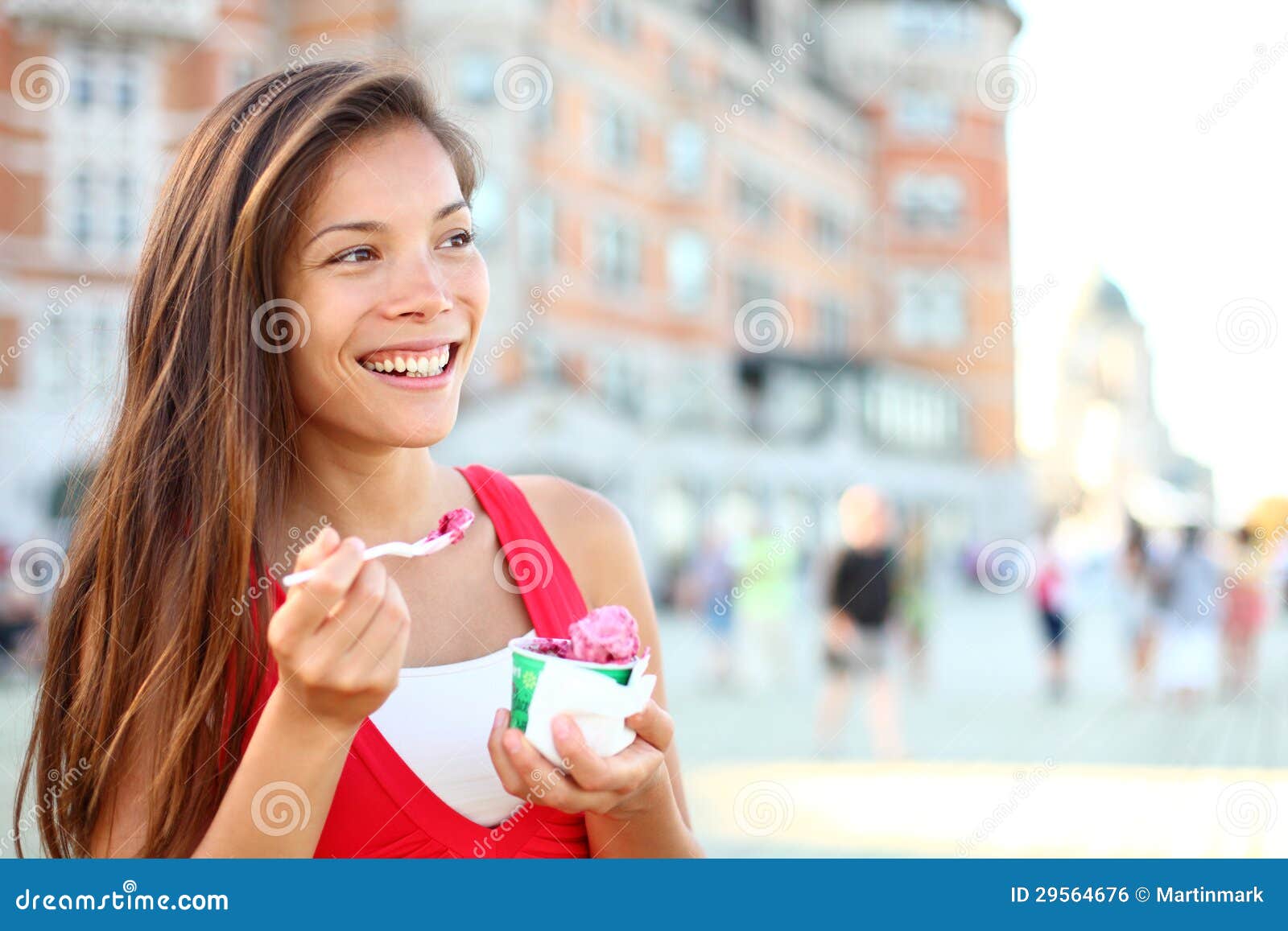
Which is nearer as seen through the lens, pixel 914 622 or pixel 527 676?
pixel 527 676

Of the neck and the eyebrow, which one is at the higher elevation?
the eyebrow

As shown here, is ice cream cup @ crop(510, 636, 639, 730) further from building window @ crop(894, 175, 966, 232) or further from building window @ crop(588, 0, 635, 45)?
building window @ crop(894, 175, 966, 232)

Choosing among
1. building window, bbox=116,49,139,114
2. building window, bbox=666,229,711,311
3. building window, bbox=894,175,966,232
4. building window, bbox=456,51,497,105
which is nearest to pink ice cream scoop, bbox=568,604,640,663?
building window, bbox=116,49,139,114

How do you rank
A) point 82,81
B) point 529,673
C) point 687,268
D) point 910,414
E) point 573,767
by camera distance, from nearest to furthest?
point 573,767
point 529,673
point 82,81
point 687,268
point 910,414

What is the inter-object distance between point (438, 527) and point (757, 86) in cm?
3456

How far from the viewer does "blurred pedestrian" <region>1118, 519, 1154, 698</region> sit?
1172 cm

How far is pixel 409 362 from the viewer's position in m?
1.83

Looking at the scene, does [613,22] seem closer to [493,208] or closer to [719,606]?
[493,208]

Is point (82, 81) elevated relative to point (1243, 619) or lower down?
elevated

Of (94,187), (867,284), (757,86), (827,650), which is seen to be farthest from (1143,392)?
(827,650)

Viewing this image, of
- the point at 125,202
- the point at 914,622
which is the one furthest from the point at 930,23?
the point at 914,622

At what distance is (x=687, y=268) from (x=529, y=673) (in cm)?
3200

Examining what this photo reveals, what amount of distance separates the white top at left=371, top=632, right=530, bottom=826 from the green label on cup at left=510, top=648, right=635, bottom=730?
0.15 m

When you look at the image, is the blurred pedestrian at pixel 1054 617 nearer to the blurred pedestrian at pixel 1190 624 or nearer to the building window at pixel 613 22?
the blurred pedestrian at pixel 1190 624
